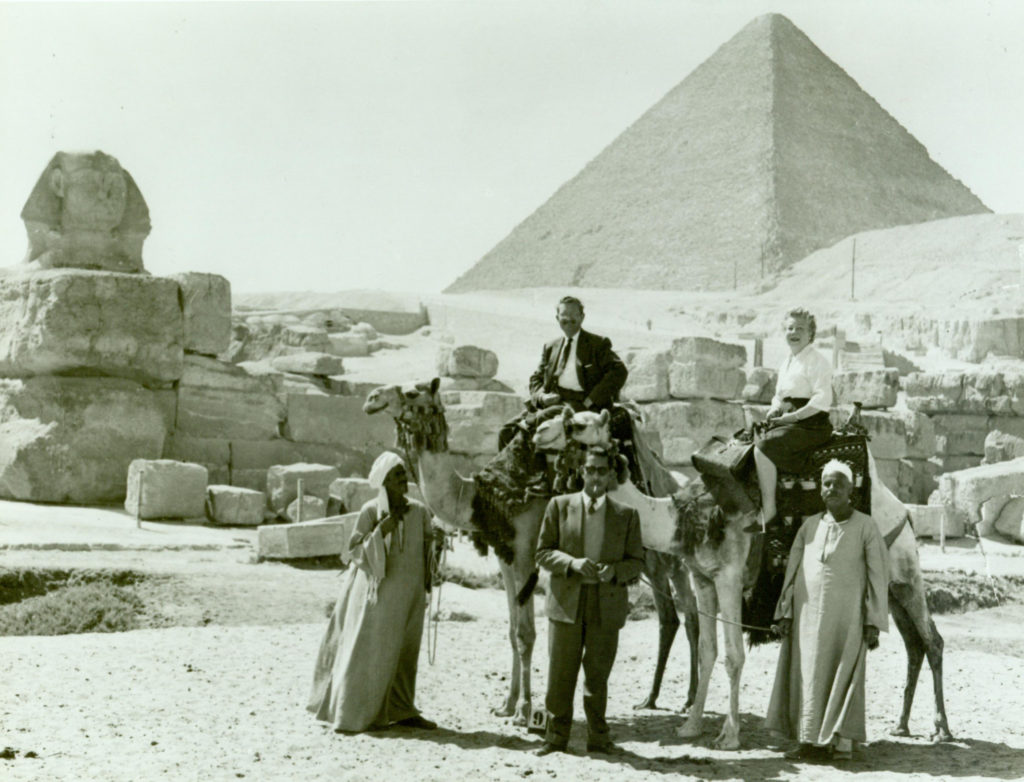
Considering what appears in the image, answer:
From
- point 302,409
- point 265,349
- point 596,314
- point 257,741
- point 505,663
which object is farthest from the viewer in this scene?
point 596,314

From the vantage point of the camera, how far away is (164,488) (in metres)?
11.7

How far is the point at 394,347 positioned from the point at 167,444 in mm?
17436

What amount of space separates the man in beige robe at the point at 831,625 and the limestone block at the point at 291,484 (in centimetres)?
699

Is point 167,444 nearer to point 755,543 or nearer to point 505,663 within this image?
point 505,663

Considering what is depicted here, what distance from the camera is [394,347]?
3022 cm

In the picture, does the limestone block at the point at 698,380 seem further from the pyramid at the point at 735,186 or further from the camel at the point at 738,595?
the pyramid at the point at 735,186

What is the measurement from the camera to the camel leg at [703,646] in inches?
252

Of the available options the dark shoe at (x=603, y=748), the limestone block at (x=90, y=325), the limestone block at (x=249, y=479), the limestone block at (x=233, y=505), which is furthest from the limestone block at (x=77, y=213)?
the dark shoe at (x=603, y=748)

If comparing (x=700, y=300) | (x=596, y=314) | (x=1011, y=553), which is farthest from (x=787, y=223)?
(x=1011, y=553)

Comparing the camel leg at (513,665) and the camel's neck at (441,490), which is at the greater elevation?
the camel's neck at (441,490)

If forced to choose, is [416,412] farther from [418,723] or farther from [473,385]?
[473,385]

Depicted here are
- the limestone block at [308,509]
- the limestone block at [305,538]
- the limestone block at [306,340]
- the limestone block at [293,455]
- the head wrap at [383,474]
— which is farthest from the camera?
the limestone block at [306,340]

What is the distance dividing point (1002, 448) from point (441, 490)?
12.7 m

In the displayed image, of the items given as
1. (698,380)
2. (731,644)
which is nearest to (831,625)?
(731,644)
